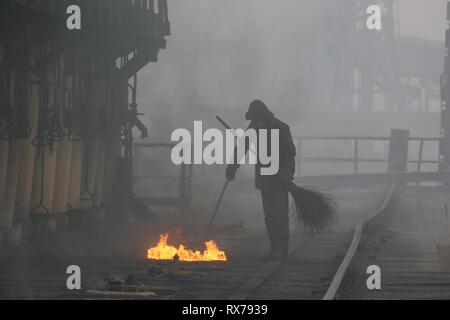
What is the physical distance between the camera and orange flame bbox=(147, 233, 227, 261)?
12.5 m

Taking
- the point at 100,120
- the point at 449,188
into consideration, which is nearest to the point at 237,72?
the point at 449,188

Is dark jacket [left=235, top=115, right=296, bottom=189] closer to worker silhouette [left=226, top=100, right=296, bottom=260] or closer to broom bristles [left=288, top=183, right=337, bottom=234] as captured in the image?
worker silhouette [left=226, top=100, right=296, bottom=260]

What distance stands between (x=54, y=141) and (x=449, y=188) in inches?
794

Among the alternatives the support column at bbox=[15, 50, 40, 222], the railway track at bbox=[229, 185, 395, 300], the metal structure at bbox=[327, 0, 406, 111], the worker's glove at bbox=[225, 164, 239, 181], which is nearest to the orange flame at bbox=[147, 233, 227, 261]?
the railway track at bbox=[229, 185, 395, 300]

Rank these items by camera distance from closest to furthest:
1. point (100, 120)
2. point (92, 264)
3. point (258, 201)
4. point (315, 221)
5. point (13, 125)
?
point (92, 264) → point (13, 125) → point (315, 221) → point (100, 120) → point (258, 201)

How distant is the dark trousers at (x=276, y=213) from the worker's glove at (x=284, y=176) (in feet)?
0.36

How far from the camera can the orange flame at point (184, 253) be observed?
12.5 meters

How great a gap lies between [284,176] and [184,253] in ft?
4.95

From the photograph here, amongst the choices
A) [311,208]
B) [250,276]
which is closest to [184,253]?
[250,276]

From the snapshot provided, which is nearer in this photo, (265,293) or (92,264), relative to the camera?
(265,293)

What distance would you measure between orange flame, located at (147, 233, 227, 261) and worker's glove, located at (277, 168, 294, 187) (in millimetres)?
1073

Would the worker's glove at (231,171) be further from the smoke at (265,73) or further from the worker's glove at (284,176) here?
the smoke at (265,73)
